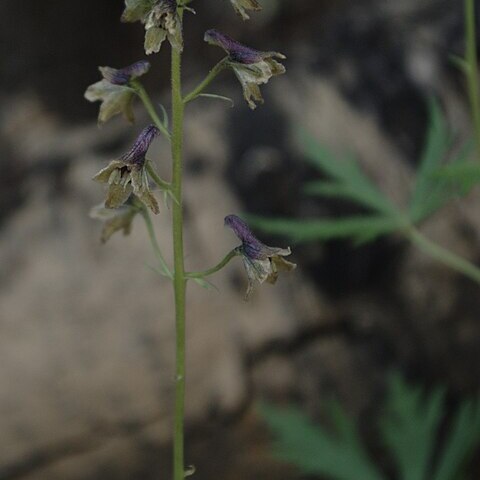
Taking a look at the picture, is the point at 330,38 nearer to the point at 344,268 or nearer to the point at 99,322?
the point at 344,268

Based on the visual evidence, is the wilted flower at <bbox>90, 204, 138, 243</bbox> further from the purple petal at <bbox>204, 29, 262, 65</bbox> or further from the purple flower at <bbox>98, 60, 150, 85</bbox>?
the purple petal at <bbox>204, 29, 262, 65</bbox>

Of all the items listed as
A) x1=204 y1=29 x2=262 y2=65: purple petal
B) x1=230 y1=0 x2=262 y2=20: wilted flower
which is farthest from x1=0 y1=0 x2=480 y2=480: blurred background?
x1=230 y1=0 x2=262 y2=20: wilted flower

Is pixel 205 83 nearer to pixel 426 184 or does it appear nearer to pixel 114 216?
pixel 114 216

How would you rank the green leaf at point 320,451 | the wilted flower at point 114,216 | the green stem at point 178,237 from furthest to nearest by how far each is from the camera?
the green leaf at point 320,451 < the wilted flower at point 114,216 < the green stem at point 178,237

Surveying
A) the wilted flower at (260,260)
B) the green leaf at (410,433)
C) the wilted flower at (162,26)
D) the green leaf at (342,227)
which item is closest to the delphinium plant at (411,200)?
the green leaf at (342,227)

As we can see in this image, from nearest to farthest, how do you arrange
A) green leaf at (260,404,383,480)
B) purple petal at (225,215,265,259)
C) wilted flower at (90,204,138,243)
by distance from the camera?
purple petal at (225,215,265,259), wilted flower at (90,204,138,243), green leaf at (260,404,383,480)

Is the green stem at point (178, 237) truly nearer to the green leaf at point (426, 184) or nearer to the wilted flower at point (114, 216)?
the wilted flower at point (114, 216)

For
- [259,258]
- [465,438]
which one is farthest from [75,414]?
[259,258]

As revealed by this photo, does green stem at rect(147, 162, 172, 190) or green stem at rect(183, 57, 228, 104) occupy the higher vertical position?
green stem at rect(183, 57, 228, 104)
